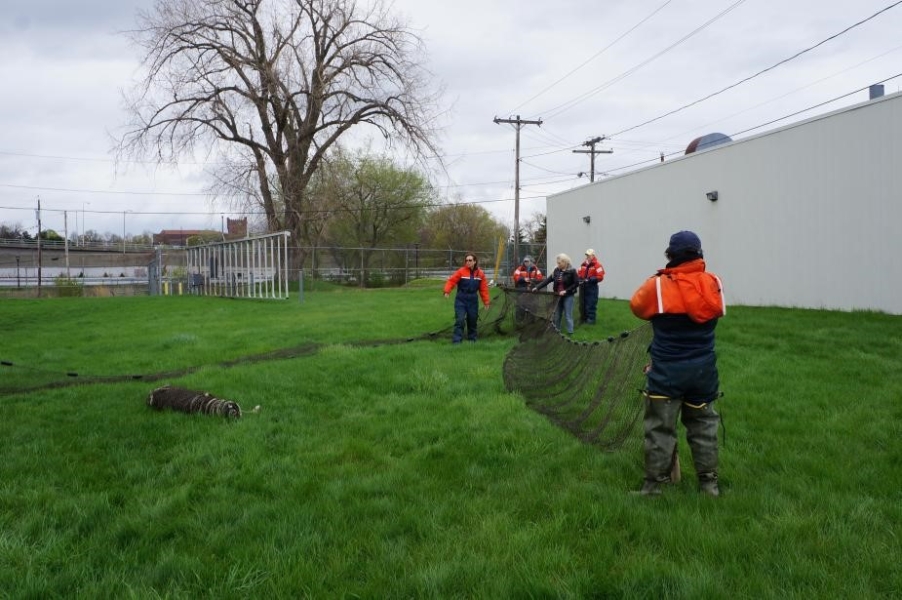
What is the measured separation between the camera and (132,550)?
3516mm

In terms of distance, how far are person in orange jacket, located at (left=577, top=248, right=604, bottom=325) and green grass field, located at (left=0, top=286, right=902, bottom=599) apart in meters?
5.00

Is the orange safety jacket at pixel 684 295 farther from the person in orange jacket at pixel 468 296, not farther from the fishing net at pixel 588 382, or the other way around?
the person in orange jacket at pixel 468 296

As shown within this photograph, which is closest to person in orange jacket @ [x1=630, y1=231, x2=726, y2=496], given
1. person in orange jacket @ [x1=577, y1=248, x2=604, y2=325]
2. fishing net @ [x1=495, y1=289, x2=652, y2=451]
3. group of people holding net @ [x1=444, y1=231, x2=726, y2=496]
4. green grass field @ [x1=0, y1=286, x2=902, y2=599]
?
group of people holding net @ [x1=444, y1=231, x2=726, y2=496]

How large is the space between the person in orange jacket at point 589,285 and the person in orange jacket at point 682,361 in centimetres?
930

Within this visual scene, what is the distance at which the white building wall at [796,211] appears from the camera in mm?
12883

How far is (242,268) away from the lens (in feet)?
91.3

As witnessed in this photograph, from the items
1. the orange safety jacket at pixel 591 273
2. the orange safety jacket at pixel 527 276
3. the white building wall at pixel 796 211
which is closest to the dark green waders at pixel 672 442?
the orange safety jacket at pixel 591 273

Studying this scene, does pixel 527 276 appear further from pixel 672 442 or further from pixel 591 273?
pixel 672 442

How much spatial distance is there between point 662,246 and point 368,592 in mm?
18661

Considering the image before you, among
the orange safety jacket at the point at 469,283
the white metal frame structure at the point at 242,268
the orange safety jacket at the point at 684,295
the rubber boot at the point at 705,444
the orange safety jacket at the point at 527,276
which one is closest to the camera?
the orange safety jacket at the point at 684,295

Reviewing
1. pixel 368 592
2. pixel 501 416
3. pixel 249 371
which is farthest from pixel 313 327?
pixel 368 592

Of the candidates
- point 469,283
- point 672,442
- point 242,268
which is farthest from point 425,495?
point 242,268

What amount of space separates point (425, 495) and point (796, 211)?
540 inches

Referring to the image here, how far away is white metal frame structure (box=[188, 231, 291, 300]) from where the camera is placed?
25.8 meters
